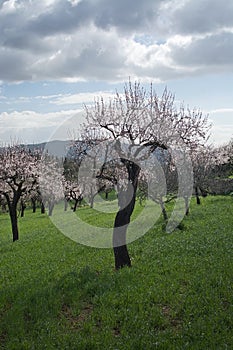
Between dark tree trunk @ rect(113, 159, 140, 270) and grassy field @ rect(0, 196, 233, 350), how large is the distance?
0.68 meters

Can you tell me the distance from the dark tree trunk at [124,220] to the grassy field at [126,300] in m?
0.68

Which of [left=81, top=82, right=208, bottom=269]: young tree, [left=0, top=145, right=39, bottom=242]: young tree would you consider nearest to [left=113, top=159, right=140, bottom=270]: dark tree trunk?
[left=81, top=82, right=208, bottom=269]: young tree

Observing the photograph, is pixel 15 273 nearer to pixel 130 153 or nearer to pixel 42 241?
pixel 130 153

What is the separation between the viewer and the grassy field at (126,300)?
877 cm

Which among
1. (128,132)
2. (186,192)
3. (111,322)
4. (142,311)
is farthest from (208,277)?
(186,192)

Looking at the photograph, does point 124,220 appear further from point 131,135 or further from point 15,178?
point 15,178

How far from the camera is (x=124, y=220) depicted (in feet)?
52.6

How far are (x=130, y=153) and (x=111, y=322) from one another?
297 inches

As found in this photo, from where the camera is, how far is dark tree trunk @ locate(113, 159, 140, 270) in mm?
15727

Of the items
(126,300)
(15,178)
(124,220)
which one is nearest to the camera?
(126,300)

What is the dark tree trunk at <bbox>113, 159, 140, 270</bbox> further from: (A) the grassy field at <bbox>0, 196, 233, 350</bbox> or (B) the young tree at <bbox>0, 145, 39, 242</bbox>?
(B) the young tree at <bbox>0, 145, 39, 242</bbox>

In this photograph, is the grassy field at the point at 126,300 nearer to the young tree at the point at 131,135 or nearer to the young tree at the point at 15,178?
the young tree at the point at 131,135

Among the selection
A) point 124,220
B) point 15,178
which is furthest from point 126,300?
point 15,178

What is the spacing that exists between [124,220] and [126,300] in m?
5.12
